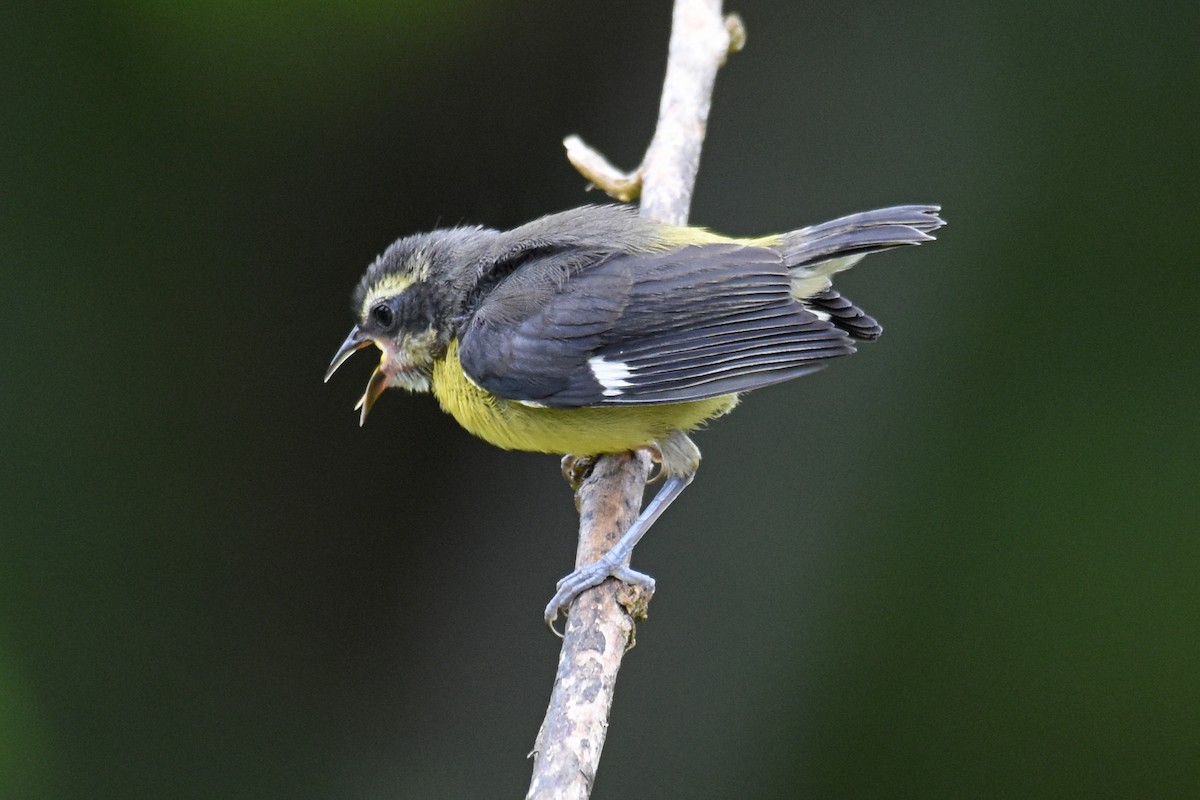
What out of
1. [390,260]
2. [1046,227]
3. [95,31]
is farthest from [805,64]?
[95,31]

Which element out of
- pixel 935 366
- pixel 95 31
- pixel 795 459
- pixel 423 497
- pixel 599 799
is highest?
pixel 95 31

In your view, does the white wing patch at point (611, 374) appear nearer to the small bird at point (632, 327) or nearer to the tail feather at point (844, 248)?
the small bird at point (632, 327)

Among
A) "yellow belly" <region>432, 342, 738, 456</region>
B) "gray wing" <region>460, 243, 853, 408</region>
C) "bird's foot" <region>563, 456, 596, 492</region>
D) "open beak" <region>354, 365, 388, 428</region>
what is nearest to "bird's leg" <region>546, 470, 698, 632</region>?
"yellow belly" <region>432, 342, 738, 456</region>

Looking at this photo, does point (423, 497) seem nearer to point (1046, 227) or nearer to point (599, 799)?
point (599, 799)

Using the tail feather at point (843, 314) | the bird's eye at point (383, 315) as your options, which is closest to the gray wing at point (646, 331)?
the tail feather at point (843, 314)

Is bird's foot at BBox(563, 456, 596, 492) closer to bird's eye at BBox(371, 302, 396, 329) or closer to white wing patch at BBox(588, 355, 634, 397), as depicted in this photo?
white wing patch at BBox(588, 355, 634, 397)

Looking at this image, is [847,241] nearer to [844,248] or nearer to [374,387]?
[844,248]
